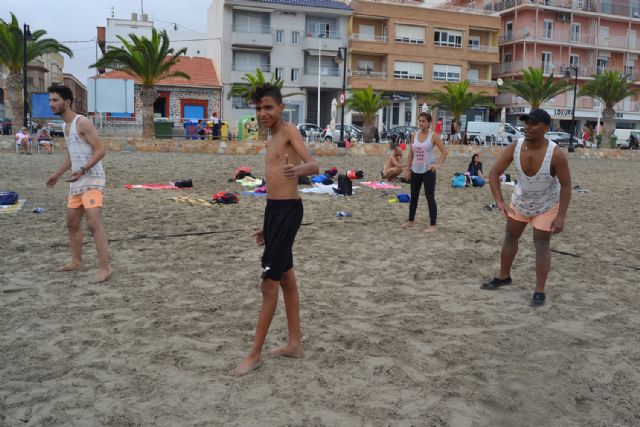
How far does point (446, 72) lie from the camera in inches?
1842

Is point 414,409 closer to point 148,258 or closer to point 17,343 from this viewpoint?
point 17,343

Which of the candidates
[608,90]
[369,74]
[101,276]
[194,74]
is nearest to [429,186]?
[101,276]

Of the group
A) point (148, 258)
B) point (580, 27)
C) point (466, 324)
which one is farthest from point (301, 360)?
point (580, 27)

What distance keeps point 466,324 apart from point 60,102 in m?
3.93

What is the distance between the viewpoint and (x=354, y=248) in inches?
277

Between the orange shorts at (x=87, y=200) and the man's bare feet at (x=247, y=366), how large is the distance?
2.56m

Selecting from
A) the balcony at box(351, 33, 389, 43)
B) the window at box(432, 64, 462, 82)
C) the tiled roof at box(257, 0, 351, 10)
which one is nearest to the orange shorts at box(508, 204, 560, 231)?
the tiled roof at box(257, 0, 351, 10)

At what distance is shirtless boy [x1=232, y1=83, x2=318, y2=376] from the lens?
3477 millimetres

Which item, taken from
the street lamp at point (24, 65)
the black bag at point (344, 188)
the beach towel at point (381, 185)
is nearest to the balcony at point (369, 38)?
the street lamp at point (24, 65)

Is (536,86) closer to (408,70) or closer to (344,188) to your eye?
(408,70)

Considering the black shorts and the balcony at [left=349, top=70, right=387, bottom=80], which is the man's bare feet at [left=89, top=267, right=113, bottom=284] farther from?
the balcony at [left=349, top=70, right=387, bottom=80]

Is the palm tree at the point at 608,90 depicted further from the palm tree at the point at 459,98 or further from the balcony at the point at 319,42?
the balcony at the point at 319,42

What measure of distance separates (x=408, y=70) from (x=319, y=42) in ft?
24.6

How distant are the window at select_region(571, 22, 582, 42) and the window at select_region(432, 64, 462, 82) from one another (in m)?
12.0
